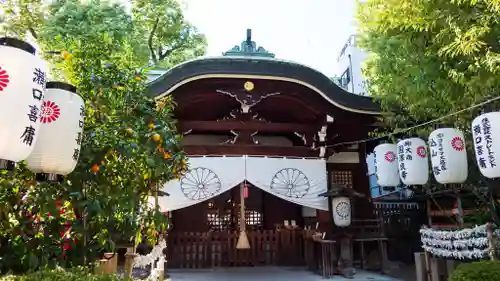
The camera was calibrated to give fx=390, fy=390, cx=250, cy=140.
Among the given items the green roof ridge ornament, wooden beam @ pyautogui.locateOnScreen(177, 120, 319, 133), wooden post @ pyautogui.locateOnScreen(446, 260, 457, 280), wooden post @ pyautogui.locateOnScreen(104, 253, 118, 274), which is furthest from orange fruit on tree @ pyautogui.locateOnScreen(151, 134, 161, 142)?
wooden post @ pyautogui.locateOnScreen(446, 260, 457, 280)

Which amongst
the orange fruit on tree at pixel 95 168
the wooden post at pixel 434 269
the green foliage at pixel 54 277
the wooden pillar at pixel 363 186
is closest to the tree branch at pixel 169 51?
the wooden pillar at pixel 363 186

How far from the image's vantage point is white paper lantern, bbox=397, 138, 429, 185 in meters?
8.64

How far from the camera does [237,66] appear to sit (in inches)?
397

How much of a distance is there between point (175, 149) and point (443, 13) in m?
4.67

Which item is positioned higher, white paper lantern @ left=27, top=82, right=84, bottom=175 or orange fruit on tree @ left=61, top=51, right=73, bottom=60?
orange fruit on tree @ left=61, top=51, right=73, bottom=60

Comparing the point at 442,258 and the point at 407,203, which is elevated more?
the point at 407,203

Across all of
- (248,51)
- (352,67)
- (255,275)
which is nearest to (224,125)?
(248,51)

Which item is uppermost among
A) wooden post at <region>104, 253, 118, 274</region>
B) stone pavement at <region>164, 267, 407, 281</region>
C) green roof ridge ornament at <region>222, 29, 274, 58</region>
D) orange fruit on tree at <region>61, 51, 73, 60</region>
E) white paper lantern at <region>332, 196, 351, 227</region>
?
green roof ridge ornament at <region>222, 29, 274, 58</region>

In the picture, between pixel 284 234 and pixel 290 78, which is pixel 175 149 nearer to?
pixel 290 78

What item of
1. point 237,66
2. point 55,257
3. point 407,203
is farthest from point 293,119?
point 55,257

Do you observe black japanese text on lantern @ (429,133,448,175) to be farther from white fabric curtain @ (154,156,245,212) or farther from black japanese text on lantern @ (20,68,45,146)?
black japanese text on lantern @ (20,68,45,146)

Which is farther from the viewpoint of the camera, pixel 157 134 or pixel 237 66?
pixel 237 66

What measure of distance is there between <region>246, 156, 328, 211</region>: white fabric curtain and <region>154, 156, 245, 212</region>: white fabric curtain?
0.38 m

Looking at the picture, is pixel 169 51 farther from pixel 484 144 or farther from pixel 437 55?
pixel 484 144
